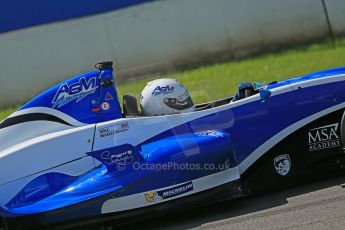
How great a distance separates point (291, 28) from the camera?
1364 cm

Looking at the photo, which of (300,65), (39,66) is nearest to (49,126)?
(300,65)

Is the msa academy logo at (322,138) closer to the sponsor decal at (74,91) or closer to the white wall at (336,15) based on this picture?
the sponsor decal at (74,91)

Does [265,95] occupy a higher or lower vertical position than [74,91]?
lower

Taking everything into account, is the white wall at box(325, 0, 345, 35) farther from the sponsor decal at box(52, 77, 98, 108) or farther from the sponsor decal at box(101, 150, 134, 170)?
the sponsor decal at box(101, 150, 134, 170)

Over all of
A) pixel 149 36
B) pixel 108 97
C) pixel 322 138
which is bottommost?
pixel 322 138

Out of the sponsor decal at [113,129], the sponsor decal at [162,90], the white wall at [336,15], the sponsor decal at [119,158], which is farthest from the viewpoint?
the white wall at [336,15]

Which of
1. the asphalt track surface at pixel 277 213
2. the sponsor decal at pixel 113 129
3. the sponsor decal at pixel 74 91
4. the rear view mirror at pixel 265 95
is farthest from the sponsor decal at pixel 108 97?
the rear view mirror at pixel 265 95

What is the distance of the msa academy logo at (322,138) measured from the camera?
220 inches

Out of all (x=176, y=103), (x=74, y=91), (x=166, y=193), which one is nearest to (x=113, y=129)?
(x=74, y=91)

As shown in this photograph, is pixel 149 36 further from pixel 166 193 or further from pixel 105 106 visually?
pixel 166 193

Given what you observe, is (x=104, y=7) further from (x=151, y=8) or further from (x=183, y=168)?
(x=183, y=168)

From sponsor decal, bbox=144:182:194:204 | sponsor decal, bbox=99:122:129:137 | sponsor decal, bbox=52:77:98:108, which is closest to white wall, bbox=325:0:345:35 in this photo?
sponsor decal, bbox=52:77:98:108

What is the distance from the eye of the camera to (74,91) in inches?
226

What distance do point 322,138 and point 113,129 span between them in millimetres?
1804
